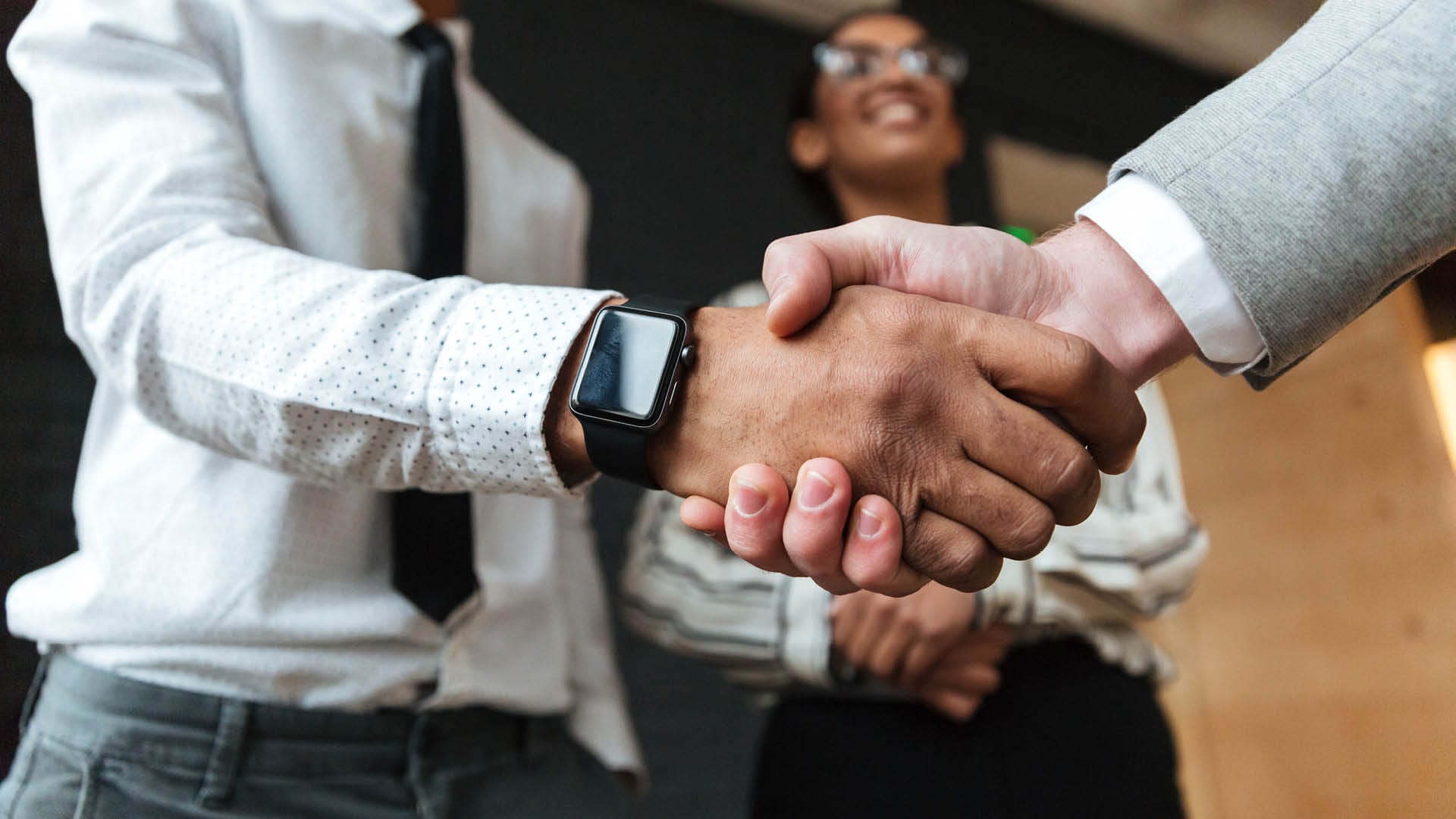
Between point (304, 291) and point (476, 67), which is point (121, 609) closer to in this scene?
point (304, 291)

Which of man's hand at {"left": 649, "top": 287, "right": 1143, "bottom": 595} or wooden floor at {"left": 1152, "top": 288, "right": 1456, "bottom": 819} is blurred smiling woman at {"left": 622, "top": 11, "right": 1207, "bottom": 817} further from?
man's hand at {"left": 649, "top": 287, "right": 1143, "bottom": 595}

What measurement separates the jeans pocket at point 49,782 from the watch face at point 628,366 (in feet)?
1.39

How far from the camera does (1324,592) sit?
0.80m

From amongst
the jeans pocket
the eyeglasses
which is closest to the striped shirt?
the eyeglasses

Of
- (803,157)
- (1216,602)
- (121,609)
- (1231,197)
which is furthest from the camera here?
(803,157)

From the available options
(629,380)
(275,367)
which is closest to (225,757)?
(275,367)

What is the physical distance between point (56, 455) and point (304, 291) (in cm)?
21

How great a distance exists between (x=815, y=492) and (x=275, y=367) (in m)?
0.32

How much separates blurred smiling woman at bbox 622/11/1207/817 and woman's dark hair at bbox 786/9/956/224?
184 millimetres

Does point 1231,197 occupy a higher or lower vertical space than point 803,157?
higher

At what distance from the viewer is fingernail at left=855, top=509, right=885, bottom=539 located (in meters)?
0.45

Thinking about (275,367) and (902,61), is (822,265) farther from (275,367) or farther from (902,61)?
(902,61)

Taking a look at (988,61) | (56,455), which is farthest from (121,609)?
(988,61)

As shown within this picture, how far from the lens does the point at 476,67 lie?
1459 mm
